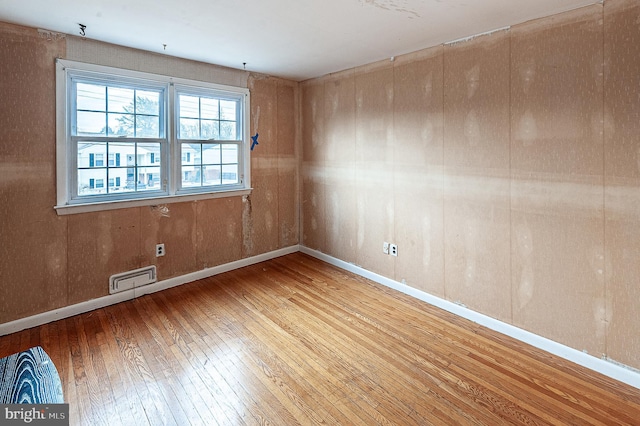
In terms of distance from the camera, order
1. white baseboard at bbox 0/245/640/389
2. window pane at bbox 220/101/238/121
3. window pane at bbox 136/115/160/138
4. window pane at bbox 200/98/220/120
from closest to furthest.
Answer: white baseboard at bbox 0/245/640/389, window pane at bbox 136/115/160/138, window pane at bbox 200/98/220/120, window pane at bbox 220/101/238/121

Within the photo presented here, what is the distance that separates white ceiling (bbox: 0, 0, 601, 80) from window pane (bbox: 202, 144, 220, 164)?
1.02m

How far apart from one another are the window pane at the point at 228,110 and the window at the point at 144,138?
12mm

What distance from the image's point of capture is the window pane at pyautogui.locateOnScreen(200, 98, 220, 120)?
402 centimetres

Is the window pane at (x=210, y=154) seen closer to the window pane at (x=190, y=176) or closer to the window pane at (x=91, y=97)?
the window pane at (x=190, y=176)

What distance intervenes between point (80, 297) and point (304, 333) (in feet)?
7.17

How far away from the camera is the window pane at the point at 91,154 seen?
3.18m

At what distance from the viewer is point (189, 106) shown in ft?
12.8

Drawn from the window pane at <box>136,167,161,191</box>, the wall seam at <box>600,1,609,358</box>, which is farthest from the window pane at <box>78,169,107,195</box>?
the wall seam at <box>600,1,609,358</box>

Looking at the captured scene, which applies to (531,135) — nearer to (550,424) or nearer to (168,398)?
(550,424)

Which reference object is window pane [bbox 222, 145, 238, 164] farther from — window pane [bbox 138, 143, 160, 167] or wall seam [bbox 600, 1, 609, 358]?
wall seam [bbox 600, 1, 609, 358]

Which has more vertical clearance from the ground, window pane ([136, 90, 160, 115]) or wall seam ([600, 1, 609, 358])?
window pane ([136, 90, 160, 115])

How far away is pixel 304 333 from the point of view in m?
2.89

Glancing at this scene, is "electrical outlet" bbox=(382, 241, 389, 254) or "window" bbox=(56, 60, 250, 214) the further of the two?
"electrical outlet" bbox=(382, 241, 389, 254)

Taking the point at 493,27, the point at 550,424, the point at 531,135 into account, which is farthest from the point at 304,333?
the point at 493,27
